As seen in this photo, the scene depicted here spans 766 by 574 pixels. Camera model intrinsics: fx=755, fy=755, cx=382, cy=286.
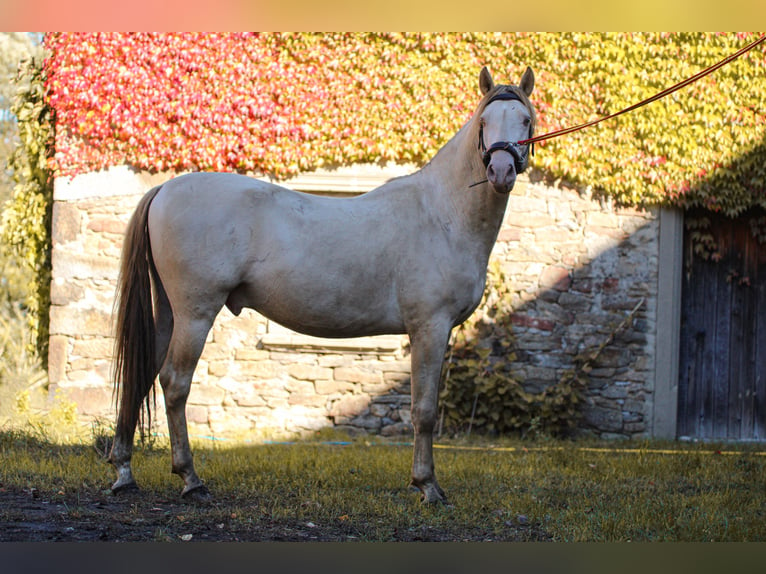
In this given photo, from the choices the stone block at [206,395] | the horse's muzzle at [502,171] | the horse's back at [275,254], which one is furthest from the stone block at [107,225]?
the horse's muzzle at [502,171]

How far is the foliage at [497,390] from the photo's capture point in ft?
26.3

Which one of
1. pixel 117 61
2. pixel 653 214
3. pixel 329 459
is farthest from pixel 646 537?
pixel 117 61

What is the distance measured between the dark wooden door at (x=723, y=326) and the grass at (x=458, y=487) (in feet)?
4.24

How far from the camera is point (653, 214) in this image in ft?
27.3

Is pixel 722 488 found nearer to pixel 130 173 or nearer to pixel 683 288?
pixel 683 288

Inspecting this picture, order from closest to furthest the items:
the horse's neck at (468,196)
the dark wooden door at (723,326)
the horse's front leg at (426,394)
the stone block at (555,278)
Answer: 1. the horse's front leg at (426,394)
2. the horse's neck at (468,196)
3. the stone block at (555,278)
4. the dark wooden door at (723,326)

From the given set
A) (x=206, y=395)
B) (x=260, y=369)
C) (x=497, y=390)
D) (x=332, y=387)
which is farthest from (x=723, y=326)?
→ (x=206, y=395)

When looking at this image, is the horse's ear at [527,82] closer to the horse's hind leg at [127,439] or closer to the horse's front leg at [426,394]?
the horse's front leg at [426,394]

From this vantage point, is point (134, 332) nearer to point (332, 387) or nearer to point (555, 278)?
point (332, 387)

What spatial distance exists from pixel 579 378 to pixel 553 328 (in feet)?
2.00

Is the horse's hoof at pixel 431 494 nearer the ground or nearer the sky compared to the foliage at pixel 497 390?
nearer the ground

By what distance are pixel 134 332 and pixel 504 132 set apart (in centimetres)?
239

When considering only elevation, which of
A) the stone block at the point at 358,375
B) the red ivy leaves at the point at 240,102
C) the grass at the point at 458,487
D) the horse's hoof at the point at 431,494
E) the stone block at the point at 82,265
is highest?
the red ivy leaves at the point at 240,102

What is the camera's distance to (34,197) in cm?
848
